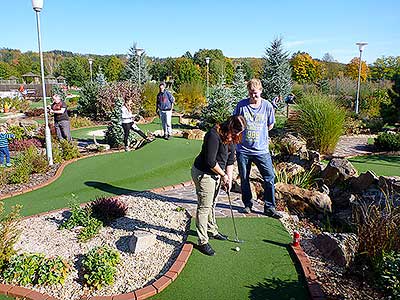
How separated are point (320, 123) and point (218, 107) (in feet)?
15.0

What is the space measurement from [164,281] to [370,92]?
1847cm

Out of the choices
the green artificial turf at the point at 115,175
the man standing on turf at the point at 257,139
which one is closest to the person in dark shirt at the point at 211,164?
the man standing on turf at the point at 257,139

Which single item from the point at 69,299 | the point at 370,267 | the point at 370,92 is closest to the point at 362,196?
the point at 370,267

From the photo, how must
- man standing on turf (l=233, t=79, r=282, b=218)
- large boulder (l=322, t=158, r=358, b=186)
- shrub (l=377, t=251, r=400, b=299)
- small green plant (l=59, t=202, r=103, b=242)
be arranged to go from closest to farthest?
shrub (l=377, t=251, r=400, b=299), small green plant (l=59, t=202, r=103, b=242), man standing on turf (l=233, t=79, r=282, b=218), large boulder (l=322, t=158, r=358, b=186)

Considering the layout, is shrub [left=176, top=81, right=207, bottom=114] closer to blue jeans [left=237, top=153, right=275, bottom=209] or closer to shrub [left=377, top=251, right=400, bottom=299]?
blue jeans [left=237, top=153, right=275, bottom=209]

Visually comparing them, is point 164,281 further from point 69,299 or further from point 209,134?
point 209,134

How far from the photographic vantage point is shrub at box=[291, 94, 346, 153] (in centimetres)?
834

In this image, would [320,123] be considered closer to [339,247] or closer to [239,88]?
[339,247]

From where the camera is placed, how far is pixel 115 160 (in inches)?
311

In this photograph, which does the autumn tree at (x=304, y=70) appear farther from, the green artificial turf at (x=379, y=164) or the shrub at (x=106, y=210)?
the shrub at (x=106, y=210)

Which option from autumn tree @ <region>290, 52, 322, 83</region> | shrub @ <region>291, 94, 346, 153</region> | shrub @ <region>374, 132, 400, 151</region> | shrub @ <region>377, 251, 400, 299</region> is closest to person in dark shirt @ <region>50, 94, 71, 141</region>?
shrub @ <region>291, 94, 346, 153</region>

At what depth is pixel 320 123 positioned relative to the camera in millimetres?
8391

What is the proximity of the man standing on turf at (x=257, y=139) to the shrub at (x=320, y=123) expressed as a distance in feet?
13.6

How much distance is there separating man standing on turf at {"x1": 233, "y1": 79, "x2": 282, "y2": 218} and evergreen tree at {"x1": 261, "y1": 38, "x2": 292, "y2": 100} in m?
12.7
